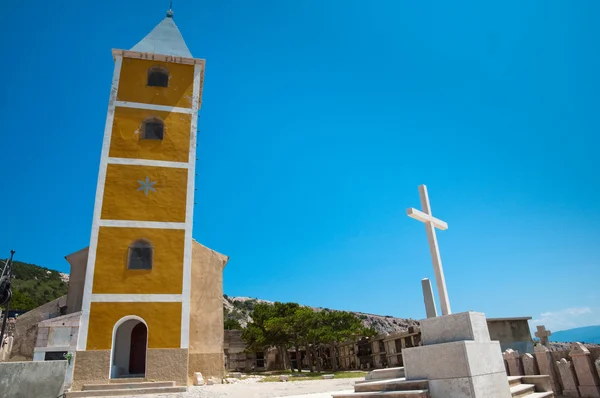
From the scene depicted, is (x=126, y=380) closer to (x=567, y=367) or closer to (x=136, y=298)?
(x=136, y=298)

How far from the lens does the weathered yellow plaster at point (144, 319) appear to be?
16547 millimetres

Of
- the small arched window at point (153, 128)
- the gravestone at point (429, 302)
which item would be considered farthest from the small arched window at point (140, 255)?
the gravestone at point (429, 302)

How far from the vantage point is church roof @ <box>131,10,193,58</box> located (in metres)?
22.9

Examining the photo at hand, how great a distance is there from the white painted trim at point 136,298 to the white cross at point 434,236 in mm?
13185

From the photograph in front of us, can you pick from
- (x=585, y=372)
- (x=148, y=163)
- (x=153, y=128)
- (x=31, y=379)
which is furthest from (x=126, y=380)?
(x=585, y=372)

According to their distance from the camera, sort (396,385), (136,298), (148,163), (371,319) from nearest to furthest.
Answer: (396,385), (136,298), (148,163), (371,319)

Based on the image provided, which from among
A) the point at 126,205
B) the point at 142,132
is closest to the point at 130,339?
the point at 126,205

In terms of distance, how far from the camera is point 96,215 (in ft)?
60.6

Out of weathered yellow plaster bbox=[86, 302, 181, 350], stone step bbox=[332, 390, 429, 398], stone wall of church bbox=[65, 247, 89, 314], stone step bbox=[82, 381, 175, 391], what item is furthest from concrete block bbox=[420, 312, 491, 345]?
stone wall of church bbox=[65, 247, 89, 314]

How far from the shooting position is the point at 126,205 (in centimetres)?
1905

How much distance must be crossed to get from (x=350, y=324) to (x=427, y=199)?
2286 centimetres

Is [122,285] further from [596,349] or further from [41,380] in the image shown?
[596,349]

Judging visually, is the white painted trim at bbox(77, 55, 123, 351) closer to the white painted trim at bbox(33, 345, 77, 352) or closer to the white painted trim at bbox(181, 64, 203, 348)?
the white painted trim at bbox(33, 345, 77, 352)

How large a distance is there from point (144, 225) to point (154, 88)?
805cm
